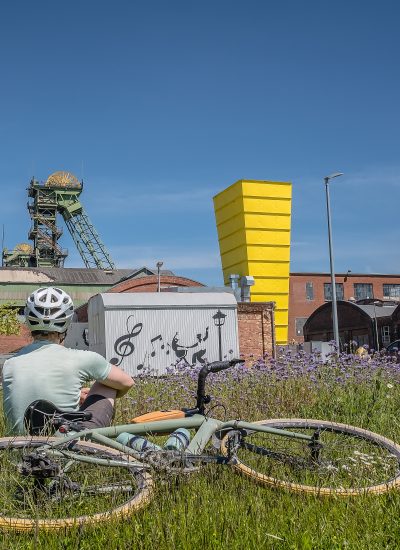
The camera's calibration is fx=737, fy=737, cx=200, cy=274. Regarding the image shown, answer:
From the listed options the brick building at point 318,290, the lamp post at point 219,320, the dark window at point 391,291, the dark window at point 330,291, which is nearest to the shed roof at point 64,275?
the brick building at point 318,290

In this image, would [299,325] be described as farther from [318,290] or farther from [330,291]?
[330,291]

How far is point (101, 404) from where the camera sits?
4559 mm

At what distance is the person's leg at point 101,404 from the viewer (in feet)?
14.8

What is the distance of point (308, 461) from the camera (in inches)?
181

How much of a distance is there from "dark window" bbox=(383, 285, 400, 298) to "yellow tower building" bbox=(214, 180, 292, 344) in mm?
41182

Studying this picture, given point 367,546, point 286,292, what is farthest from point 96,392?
point 286,292

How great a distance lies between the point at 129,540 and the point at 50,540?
38cm

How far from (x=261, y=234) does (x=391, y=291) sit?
43.8 m

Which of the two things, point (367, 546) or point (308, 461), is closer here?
point (367, 546)

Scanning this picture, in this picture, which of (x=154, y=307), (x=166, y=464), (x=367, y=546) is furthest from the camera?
(x=154, y=307)

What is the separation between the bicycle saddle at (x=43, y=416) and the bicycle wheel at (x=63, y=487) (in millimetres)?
177

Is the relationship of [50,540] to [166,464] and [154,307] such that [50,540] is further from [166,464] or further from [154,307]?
[154,307]

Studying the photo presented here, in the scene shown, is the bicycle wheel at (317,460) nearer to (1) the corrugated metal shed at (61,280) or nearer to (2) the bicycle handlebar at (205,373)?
(2) the bicycle handlebar at (205,373)

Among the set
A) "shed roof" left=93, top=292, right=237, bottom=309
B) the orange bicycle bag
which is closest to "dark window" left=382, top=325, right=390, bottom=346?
"shed roof" left=93, top=292, right=237, bottom=309
